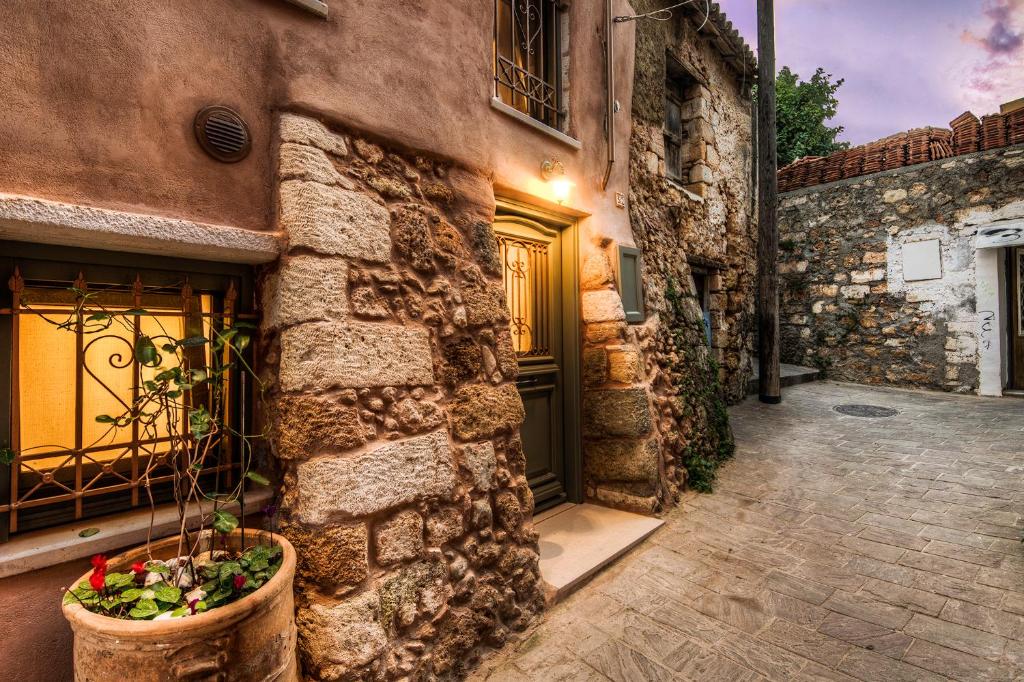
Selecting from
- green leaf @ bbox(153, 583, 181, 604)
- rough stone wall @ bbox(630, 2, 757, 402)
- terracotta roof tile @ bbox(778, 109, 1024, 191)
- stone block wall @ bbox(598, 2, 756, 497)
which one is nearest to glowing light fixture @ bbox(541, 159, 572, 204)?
stone block wall @ bbox(598, 2, 756, 497)

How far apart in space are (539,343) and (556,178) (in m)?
1.20

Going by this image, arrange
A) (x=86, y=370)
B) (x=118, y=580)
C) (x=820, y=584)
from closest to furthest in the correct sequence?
1. (x=118, y=580)
2. (x=86, y=370)
3. (x=820, y=584)

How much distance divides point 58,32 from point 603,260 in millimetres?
3086

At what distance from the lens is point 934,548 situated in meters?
3.11

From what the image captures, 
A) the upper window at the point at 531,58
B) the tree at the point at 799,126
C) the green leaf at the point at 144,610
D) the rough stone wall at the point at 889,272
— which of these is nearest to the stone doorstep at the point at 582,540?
the green leaf at the point at 144,610

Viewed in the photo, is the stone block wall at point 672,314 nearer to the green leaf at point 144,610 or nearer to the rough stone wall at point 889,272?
the rough stone wall at point 889,272

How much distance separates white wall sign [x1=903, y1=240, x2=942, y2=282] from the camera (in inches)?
301

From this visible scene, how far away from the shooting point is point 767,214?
7.27m

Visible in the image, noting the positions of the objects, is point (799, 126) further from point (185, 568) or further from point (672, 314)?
point (185, 568)

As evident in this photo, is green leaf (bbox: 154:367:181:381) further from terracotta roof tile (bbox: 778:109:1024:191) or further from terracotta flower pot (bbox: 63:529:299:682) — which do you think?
terracotta roof tile (bbox: 778:109:1024:191)

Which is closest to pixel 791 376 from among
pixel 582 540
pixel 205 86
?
pixel 582 540

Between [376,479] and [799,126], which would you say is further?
[799,126]

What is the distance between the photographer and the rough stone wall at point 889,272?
7.36 meters

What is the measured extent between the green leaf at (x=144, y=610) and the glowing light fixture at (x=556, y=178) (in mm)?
2879
